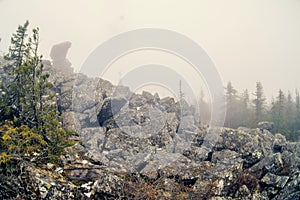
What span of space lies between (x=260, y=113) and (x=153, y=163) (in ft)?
208

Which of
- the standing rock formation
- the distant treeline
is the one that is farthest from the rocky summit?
the standing rock formation

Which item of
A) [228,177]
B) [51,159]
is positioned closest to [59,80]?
[51,159]

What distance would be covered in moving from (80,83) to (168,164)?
25049 millimetres

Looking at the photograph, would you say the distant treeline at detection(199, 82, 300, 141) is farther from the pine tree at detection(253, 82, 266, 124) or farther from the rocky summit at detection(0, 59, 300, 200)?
the rocky summit at detection(0, 59, 300, 200)

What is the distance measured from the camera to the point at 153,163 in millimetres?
20047

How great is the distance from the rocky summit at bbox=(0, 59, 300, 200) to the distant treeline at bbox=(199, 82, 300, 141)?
39755 millimetres

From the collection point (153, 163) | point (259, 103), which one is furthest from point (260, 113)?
point (153, 163)

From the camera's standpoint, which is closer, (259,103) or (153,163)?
(153,163)

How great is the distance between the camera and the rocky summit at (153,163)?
583 inches

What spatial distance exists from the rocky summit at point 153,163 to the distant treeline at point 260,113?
3975cm

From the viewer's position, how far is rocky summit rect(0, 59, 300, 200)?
14797 mm

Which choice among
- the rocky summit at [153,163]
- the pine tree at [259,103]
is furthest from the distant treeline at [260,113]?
the rocky summit at [153,163]

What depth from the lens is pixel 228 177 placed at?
16.9 m

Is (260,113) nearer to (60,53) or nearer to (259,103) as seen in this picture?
(259,103)
